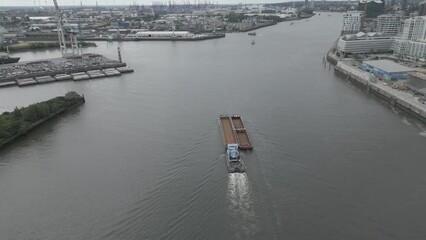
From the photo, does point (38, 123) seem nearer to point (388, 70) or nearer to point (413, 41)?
point (388, 70)

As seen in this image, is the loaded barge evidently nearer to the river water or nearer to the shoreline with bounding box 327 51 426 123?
the river water

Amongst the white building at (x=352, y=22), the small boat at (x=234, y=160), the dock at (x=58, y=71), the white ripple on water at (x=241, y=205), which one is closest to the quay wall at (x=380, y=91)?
the small boat at (x=234, y=160)

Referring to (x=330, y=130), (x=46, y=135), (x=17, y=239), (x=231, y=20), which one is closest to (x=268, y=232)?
(x=17, y=239)

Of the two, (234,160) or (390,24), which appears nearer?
(234,160)

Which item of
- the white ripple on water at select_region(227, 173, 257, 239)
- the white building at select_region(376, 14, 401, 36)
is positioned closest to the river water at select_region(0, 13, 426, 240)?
the white ripple on water at select_region(227, 173, 257, 239)

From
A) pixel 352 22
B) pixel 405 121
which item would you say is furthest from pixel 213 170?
pixel 352 22

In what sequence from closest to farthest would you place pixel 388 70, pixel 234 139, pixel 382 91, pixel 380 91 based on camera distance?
pixel 234 139 < pixel 382 91 < pixel 380 91 < pixel 388 70
